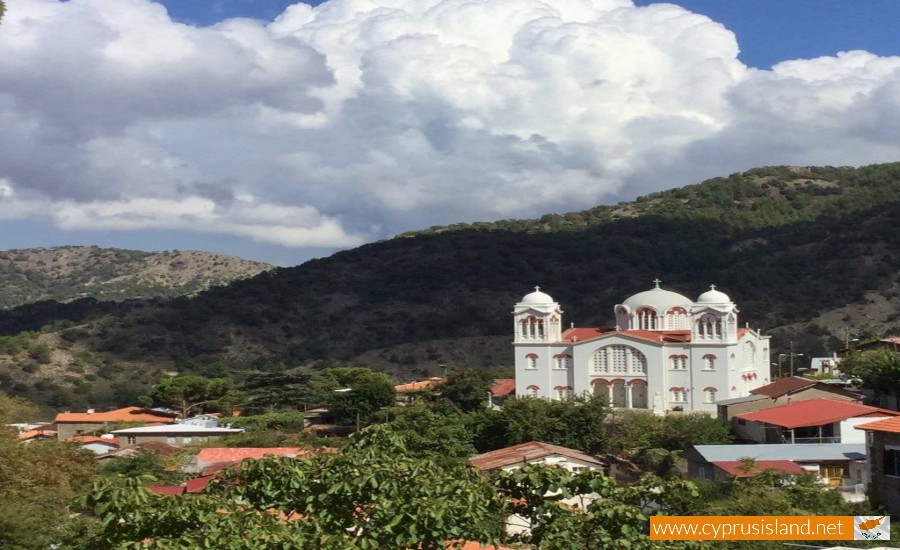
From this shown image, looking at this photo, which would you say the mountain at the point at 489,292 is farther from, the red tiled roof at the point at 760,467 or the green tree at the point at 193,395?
the red tiled roof at the point at 760,467

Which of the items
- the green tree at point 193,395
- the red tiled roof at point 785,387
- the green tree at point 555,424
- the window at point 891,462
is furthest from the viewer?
the green tree at point 193,395

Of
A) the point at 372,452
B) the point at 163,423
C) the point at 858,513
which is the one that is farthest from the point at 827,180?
the point at 372,452

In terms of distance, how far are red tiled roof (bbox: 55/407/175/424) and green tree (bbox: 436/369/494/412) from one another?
14993 mm

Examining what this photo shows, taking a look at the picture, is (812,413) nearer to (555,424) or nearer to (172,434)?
(555,424)

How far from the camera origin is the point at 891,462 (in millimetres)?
27297

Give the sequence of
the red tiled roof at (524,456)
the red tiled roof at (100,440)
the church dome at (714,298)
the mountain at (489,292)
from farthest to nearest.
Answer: the mountain at (489,292), the church dome at (714,298), the red tiled roof at (100,440), the red tiled roof at (524,456)

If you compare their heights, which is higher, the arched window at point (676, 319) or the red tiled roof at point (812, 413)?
the arched window at point (676, 319)

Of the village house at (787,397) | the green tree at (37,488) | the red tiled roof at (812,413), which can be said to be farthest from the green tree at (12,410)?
the village house at (787,397)

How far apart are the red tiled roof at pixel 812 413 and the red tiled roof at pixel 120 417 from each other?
31.9 meters

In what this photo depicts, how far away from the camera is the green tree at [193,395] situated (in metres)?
64.1

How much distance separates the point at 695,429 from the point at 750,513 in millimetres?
19127

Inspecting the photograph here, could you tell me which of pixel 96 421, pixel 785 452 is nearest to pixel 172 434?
pixel 96 421

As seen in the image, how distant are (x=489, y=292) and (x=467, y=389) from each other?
49110mm

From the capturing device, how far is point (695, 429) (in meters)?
42.1
